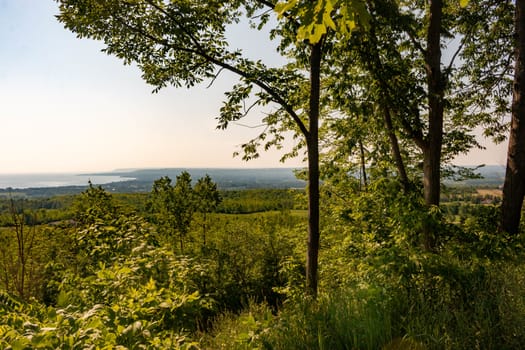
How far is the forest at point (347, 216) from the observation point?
2381 mm

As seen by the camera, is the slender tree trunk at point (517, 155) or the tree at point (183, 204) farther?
the tree at point (183, 204)

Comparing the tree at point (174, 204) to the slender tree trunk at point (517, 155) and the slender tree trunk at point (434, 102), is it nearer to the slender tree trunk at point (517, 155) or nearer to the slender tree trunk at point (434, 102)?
the slender tree trunk at point (434, 102)

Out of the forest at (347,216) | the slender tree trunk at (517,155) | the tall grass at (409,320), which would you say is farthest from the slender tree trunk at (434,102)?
the tall grass at (409,320)

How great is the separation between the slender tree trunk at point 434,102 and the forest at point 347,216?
0.12ft

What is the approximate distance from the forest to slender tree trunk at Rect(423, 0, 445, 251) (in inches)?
1.5

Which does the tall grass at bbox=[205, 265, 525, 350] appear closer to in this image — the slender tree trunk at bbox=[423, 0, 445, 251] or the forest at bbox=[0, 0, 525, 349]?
the forest at bbox=[0, 0, 525, 349]

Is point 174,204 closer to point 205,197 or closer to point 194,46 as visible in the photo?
point 205,197

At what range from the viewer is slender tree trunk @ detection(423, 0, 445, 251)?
6277 mm

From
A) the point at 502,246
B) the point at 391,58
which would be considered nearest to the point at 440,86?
the point at 391,58

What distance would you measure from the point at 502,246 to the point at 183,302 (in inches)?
193

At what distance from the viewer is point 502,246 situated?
4789 mm

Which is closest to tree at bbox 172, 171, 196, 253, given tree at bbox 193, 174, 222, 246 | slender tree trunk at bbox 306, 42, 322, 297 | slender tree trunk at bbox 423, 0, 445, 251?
tree at bbox 193, 174, 222, 246

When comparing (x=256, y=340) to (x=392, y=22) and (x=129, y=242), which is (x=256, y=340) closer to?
(x=129, y=242)

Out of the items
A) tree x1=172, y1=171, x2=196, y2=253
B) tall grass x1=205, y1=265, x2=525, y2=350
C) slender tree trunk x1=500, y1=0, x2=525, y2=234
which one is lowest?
tree x1=172, y1=171, x2=196, y2=253
